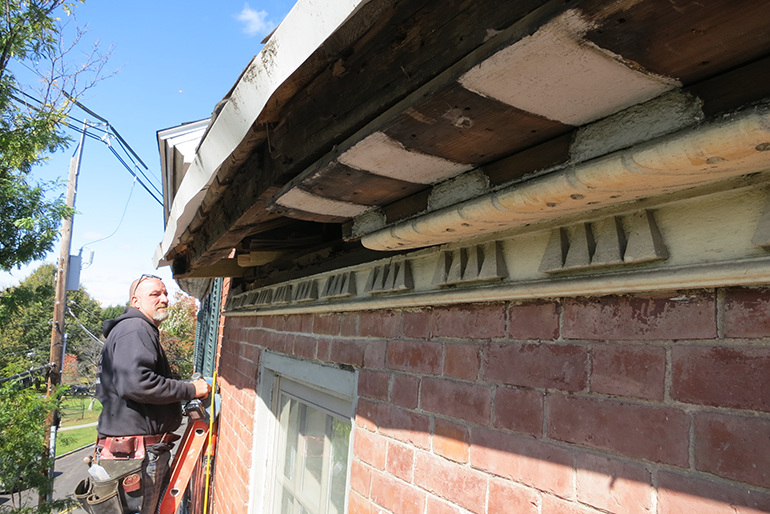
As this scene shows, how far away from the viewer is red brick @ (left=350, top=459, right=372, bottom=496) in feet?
5.63

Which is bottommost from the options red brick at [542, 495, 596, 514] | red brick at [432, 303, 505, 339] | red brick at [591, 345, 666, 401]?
red brick at [542, 495, 596, 514]

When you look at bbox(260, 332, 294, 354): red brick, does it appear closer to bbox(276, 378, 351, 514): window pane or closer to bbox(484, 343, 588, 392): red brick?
bbox(276, 378, 351, 514): window pane

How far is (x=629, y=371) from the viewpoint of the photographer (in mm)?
914

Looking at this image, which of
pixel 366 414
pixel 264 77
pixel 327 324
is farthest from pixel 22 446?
pixel 264 77

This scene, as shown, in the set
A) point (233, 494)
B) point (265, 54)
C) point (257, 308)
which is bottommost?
point (233, 494)

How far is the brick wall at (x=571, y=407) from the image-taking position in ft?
2.52

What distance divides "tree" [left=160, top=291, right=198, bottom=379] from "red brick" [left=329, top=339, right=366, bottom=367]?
63.7ft

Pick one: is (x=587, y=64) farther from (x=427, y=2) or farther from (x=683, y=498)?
(x=683, y=498)

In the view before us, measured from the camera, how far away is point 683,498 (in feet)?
2.64

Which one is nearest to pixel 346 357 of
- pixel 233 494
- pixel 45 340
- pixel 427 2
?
pixel 427 2

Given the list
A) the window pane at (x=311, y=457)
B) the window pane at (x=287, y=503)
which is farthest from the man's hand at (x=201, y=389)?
the window pane at (x=287, y=503)

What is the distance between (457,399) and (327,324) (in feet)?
3.46

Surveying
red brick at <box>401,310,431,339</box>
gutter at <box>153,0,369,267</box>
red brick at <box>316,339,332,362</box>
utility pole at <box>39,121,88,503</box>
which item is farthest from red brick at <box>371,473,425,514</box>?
utility pole at <box>39,121,88,503</box>

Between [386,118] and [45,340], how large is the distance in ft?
158
